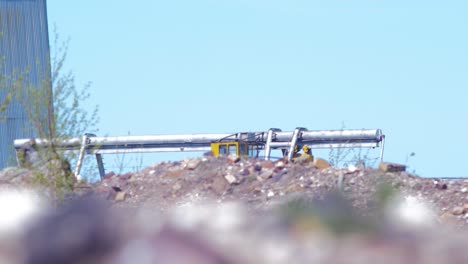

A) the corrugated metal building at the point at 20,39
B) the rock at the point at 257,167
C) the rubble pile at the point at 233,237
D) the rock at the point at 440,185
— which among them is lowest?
the rock at the point at 440,185

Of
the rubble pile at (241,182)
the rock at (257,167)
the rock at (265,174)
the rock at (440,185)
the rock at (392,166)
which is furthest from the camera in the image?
the rock at (257,167)

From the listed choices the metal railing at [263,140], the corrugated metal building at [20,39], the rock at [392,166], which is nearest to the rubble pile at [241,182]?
the rock at [392,166]

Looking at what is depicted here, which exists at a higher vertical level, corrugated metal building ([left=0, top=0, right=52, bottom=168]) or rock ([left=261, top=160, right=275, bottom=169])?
corrugated metal building ([left=0, top=0, right=52, bottom=168])

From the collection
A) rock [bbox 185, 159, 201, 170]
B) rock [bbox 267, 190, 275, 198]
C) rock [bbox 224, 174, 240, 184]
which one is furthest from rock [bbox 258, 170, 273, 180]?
rock [bbox 185, 159, 201, 170]

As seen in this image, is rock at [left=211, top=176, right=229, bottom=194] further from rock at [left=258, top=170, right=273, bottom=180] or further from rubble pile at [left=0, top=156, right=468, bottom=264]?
rubble pile at [left=0, top=156, right=468, bottom=264]

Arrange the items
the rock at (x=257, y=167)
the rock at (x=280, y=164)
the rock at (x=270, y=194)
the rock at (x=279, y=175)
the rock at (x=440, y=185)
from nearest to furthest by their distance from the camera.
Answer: the rock at (x=270, y=194), the rock at (x=440, y=185), the rock at (x=279, y=175), the rock at (x=257, y=167), the rock at (x=280, y=164)

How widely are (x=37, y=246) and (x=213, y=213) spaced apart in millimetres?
462

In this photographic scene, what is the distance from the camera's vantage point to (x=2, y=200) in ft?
8.20

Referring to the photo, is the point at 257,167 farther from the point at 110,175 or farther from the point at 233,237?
the point at 233,237

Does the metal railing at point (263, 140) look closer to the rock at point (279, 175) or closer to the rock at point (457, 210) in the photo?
the rock at point (279, 175)

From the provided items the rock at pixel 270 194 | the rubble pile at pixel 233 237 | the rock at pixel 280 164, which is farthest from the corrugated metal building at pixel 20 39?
the rubble pile at pixel 233 237

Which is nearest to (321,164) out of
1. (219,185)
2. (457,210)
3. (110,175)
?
(219,185)

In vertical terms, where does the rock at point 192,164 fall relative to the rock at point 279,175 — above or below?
above

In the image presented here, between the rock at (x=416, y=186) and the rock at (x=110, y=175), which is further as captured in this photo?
the rock at (x=110, y=175)
